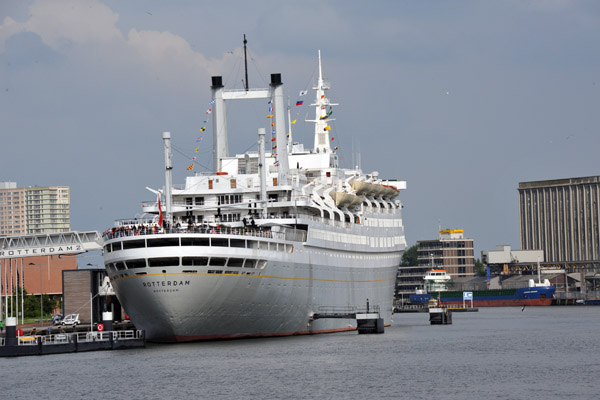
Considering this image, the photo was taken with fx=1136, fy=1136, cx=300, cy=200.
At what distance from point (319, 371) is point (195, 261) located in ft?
48.0

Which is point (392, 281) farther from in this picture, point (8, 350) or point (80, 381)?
point (80, 381)

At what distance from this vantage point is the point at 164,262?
70062 mm

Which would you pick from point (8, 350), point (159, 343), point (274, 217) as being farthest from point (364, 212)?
point (8, 350)

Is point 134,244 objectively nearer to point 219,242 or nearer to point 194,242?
point 194,242

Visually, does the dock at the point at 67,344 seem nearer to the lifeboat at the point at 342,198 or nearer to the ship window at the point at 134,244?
the ship window at the point at 134,244

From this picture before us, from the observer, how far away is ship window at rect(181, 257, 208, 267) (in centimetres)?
6981

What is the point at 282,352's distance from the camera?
6812 centimetres

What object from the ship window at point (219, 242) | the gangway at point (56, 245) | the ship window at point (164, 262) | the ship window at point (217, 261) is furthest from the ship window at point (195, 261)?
the gangway at point (56, 245)

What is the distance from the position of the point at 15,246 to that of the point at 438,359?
50.9m

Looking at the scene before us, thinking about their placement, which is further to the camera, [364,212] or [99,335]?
[364,212]

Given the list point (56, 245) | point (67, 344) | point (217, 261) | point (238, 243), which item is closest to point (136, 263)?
point (217, 261)

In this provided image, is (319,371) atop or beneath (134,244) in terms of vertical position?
beneath

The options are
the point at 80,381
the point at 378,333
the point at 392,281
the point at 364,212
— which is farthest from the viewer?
the point at 392,281

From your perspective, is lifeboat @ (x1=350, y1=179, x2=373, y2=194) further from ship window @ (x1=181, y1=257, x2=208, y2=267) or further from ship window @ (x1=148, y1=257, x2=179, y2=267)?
ship window @ (x1=148, y1=257, x2=179, y2=267)
